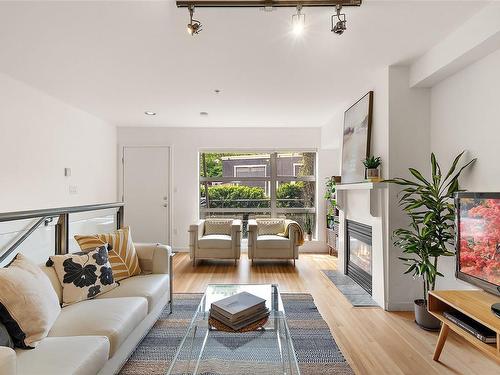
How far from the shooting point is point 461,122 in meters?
2.51

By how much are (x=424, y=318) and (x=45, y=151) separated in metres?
4.42

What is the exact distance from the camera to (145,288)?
7.48 ft

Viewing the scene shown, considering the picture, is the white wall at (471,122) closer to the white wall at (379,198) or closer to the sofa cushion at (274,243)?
the white wall at (379,198)

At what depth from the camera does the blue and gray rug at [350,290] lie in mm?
3109

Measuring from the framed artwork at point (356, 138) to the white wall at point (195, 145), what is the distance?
1.58 metres

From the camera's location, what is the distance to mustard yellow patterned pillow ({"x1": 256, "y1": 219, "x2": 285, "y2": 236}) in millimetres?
4895

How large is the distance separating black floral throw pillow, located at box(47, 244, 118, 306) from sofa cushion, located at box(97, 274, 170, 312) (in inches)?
3.5

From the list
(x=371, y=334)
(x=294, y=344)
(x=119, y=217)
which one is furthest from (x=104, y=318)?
(x=371, y=334)

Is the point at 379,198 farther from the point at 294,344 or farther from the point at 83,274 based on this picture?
the point at 83,274

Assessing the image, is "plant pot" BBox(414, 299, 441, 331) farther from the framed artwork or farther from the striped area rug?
the framed artwork

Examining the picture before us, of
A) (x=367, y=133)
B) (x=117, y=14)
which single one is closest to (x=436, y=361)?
(x=367, y=133)

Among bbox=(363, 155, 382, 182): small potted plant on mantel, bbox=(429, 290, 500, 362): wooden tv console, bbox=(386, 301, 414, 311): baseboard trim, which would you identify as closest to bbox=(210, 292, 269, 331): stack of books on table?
bbox=(429, 290, 500, 362): wooden tv console

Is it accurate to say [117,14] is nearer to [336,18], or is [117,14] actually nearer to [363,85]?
[336,18]

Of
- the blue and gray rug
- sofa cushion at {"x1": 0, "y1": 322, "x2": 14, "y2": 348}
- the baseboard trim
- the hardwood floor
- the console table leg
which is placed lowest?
the hardwood floor
